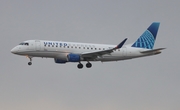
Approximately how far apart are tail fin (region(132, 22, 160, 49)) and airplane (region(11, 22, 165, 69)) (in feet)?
0.88

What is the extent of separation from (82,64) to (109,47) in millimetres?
5673

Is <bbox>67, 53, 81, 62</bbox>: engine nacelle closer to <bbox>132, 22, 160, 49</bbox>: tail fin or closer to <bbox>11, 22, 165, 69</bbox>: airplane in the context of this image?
<bbox>11, 22, 165, 69</bbox>: airplane

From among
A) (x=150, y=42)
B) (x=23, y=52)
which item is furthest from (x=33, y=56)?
(x=150, y=42)

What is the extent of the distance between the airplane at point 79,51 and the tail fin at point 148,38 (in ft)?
0.88

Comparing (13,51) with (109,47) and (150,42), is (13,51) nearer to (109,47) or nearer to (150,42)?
(109,47)

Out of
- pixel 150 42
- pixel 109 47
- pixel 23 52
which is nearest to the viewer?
pixel 23 52

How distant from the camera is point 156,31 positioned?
107 metres

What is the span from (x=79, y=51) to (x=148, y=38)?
1680 centimetres

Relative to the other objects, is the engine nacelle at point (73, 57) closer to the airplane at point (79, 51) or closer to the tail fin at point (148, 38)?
→ the airplane at point (79, 51)

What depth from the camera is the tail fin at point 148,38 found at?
103250 mm

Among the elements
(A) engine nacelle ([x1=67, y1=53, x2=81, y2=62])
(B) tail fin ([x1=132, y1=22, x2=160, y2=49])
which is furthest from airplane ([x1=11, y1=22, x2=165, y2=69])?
(B) tail fin ([x1=132, y1=22, x2=160, y2=49])

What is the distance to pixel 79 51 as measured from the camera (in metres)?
94.9

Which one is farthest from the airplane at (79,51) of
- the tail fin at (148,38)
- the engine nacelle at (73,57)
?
the tail fin at (148,38)

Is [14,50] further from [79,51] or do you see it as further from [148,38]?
[148,38]
